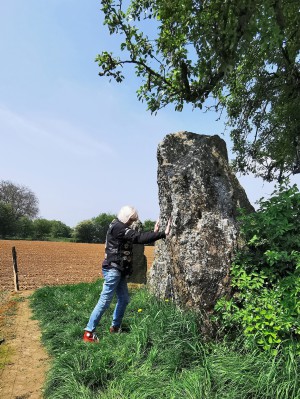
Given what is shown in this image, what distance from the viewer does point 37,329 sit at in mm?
6828

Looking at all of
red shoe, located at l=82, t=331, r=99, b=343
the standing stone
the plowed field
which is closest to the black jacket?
the standing stone

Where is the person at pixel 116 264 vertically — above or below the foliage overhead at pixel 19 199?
below

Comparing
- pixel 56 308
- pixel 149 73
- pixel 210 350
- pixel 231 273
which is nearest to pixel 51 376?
pixel 210 350

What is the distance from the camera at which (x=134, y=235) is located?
16.6 ft

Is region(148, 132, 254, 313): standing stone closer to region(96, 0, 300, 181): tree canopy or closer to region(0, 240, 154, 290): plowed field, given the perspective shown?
region(96, 0, 300, 181): tree canopy

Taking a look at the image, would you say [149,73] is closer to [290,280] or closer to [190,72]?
[190,72]

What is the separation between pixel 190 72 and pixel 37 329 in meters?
7.35

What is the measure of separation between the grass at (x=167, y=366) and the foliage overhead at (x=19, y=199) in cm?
7862

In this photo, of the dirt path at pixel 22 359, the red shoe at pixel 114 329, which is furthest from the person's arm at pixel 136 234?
the dirt path at pixel 22 359

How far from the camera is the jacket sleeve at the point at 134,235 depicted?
16.0 feet

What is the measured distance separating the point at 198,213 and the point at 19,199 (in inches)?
3182

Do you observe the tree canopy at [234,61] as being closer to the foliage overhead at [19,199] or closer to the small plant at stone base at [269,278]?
the small plant at stone base at [269,278]

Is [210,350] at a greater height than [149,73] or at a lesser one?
lesser

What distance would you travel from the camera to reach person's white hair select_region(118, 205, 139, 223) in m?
5.34
